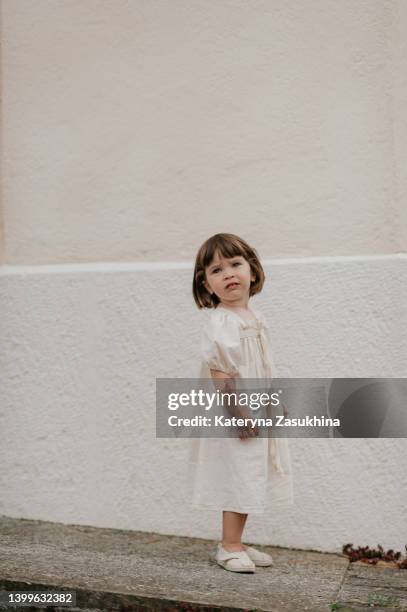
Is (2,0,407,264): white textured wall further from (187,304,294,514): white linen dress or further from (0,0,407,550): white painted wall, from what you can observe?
(187,304,294,514): white linen dress

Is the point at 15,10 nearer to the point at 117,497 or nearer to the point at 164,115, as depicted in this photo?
the point at 164,115

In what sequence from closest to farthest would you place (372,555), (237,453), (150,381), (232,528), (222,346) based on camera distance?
1. (222,346)
2. (237,453)
3. (232,528)
4. (372,555)
5. (150,381)

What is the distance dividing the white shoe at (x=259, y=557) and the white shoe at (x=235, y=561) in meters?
0.09

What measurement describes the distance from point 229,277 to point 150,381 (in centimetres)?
102

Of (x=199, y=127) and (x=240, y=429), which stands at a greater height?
(x=199, y=127)

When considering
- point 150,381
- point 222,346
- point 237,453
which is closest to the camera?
point 222,346

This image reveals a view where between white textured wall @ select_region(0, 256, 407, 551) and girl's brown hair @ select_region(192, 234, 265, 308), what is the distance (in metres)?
0.43

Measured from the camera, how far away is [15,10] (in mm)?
4340

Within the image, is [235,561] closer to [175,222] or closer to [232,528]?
[232,528]

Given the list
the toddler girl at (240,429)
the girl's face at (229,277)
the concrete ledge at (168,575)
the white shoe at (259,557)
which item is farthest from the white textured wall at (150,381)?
the girl's face at (229,277)

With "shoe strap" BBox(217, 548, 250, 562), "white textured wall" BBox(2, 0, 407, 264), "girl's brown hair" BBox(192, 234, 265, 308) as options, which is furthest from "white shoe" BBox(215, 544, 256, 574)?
"white textured wall" BBox(2, 0, 407, 264)

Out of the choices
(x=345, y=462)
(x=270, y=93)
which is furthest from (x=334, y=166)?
(x=345, y=462)

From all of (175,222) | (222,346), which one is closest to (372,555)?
(222,346)

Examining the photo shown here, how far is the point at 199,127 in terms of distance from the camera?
399cm
